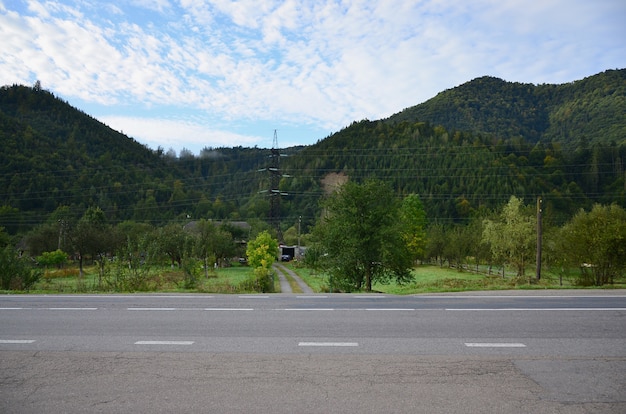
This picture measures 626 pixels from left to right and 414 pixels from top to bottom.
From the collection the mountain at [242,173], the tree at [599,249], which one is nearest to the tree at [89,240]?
the mountain at [242,173]

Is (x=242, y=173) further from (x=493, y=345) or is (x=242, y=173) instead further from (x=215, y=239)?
(x=493, y=345)

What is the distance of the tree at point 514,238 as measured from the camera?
49.0 metres

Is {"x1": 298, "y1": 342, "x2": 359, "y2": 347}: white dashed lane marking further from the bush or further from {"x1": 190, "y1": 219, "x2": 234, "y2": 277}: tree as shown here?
{"x1": 190, "y1": 219, "x2": 234, "y2": 277}: tree

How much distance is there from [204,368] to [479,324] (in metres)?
6.34

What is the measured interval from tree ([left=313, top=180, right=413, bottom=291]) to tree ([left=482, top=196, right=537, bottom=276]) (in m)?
23.0

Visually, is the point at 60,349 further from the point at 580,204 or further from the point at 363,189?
the point at 580,204

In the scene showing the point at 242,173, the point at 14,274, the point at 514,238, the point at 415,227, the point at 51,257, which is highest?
the point at 242,173

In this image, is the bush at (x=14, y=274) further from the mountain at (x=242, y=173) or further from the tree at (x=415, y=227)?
the mountain at (x=242, y=173)

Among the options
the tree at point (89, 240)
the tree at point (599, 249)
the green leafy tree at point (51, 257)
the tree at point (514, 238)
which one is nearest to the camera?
the tree at point (599, 249)

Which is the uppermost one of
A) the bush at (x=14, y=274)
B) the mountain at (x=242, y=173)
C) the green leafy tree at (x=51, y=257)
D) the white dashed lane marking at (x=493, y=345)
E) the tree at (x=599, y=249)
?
the mountain at (x=242, y=173)

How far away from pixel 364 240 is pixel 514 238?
27.4 m

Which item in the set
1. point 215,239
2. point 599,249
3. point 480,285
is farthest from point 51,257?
point 599,249

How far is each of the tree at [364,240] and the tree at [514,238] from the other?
23024 mm

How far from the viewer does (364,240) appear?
3061 cm
